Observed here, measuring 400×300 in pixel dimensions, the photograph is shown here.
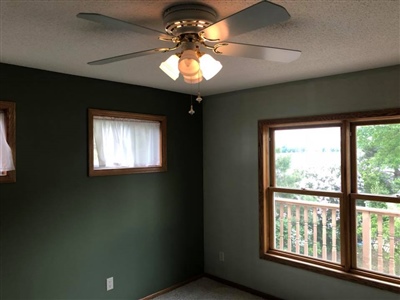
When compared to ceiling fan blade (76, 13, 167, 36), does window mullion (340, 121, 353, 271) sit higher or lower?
lower

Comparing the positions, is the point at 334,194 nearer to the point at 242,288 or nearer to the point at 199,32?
the point at 242,288

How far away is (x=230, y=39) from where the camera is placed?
2.14 meters

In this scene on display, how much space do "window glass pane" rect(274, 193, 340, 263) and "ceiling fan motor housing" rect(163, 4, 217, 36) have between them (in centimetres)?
246

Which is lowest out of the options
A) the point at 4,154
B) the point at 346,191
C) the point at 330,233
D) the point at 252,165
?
the point at 330,233

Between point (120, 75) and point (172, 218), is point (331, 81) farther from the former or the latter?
point (172, 218)

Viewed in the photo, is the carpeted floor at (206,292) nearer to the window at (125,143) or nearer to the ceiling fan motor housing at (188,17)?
the window at (125,143)

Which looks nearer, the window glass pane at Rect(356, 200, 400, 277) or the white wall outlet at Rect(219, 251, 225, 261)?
the window glass pane at Rect(356, 200, 400, 277)

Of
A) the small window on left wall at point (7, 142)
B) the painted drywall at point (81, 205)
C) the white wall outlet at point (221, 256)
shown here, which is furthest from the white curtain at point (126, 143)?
the white wall outlet at point (221, 256)

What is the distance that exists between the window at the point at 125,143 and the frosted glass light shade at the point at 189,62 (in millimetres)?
1859

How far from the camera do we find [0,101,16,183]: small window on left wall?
262cm

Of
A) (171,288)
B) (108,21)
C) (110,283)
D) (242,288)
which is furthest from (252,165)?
(108,21)

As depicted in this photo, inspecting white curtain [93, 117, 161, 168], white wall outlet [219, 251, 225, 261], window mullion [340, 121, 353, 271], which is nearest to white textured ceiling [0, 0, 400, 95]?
white curtain [93, 117, 161, 168]

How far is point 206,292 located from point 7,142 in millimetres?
2747

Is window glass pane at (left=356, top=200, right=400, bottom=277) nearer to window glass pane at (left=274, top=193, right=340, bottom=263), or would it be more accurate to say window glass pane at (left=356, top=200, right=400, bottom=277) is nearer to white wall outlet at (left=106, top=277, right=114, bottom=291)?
window glass pane at (left=274, top=193, right=340, bottom=263)
